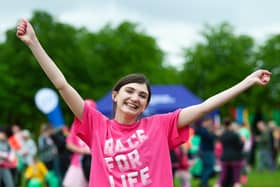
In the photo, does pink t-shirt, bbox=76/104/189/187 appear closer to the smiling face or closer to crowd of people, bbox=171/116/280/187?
the smiling face

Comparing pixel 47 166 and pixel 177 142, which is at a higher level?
pixel 47 166

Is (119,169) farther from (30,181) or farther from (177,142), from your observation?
(30,181)

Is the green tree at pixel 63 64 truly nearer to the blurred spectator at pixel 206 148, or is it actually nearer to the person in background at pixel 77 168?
the blurred spectator at pixel 206 148

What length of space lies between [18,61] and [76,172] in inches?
1978

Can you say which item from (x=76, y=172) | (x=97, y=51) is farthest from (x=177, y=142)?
(x=97, y=51)

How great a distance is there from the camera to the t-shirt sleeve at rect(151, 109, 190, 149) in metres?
4.63

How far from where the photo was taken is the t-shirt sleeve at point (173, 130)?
4627 mm

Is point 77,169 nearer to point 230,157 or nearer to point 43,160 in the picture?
point 43,160

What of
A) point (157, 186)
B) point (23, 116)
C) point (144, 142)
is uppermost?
point (23, 116)

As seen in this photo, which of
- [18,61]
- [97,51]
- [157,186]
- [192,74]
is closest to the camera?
[157,186]

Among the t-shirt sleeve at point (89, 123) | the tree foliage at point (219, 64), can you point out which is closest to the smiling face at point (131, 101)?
the t-shirt sleeve at point (89, 123)

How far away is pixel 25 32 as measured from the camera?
445 centimetres

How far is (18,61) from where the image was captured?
196 feet

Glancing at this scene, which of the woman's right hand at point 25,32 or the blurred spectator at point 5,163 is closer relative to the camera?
the woman's right hand at point 25,32
